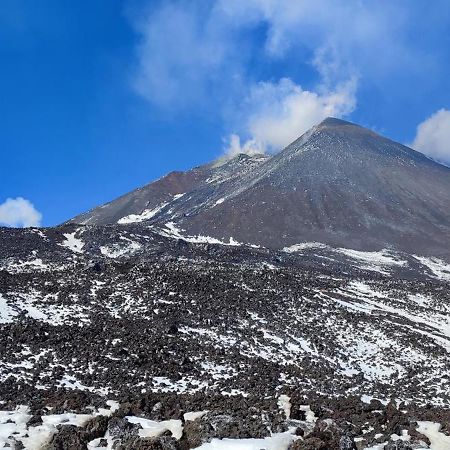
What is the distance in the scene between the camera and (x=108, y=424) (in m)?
14.0

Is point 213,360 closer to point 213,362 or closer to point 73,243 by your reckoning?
point 213,362

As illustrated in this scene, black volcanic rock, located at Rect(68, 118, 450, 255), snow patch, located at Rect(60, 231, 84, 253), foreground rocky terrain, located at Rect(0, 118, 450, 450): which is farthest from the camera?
black volcanic rock, located at Rect(68, 118, 450, 255)

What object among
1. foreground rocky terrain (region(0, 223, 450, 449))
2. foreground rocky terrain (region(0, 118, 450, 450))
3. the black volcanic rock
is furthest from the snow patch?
the black volcanic rock

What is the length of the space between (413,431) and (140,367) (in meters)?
15.0

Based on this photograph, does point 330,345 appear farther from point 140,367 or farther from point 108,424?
point 108,424

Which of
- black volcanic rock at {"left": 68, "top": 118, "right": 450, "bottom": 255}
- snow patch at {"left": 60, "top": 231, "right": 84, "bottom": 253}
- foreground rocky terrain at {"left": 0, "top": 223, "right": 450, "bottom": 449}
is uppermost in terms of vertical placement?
black volcanic rock at {"left": 68, "top": 118, "right": 450, "bottom": 255}

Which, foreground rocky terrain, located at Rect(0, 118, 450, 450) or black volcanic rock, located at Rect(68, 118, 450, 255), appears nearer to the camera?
foreground rocky terrain, located at Rect(0, 118, 450, 450)

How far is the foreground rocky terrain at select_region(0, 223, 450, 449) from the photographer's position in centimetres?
1401

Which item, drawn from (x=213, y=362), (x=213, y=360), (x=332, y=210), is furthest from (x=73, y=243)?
(x=332, y=210)

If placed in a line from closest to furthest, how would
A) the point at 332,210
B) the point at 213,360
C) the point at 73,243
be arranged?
the point at 213,360 < the point at 73,243 < the point at 332,210

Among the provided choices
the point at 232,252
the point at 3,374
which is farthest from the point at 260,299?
the point at 232,252

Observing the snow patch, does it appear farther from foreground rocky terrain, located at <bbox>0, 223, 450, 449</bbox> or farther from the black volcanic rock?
the black volcanic rock

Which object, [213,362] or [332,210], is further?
[332,210]

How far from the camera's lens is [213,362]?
28.9m
